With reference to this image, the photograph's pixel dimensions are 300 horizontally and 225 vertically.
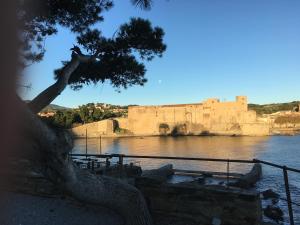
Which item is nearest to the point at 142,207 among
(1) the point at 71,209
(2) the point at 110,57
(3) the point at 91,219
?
(3) the point at 91,219

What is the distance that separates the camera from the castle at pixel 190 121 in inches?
2923

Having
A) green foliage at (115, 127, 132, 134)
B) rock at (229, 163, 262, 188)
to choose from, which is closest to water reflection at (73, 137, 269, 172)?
rock at (229, 163, 262, 188)

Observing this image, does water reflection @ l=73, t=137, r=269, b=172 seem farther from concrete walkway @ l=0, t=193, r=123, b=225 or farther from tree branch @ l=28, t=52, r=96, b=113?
tree branch @ l=28, t=52, r=96, b=113

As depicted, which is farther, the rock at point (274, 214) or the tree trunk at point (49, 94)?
the rock at point (274, 214)

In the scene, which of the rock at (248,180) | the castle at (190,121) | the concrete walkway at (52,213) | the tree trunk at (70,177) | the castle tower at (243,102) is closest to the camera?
the tree trunk at (70,177)

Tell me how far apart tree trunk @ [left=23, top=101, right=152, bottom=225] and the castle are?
7034cm

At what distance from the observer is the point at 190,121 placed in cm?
7806

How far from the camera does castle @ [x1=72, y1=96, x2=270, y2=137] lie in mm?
74250

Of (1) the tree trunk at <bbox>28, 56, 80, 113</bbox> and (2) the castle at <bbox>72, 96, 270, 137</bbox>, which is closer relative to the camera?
(1) the tree trunk at <bbox>28, 56, 80, 113</bbox>

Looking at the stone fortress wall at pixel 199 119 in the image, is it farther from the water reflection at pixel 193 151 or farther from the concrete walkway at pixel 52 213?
the concrete walkway at pixel 52 213

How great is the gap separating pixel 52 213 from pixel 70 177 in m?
1.64

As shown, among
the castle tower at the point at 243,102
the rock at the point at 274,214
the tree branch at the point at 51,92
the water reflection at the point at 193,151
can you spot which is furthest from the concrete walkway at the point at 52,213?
the castle tower at the point at 243,102

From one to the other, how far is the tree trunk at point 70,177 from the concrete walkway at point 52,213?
17.5 inches

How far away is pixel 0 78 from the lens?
11.9 feet
